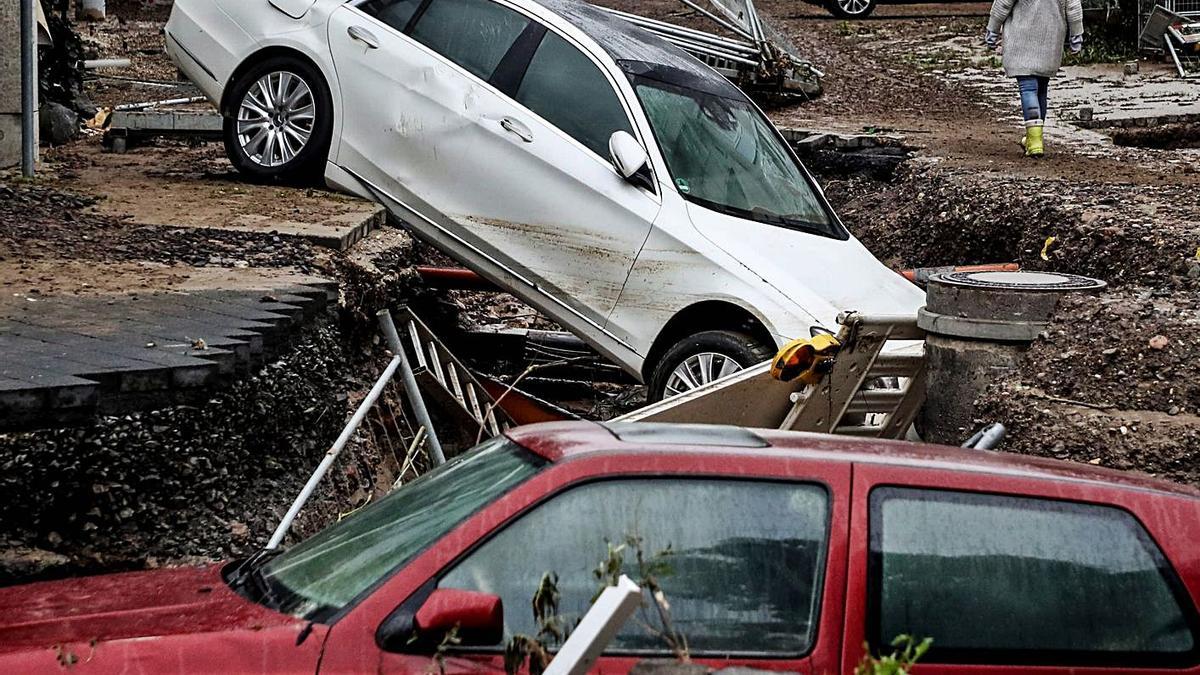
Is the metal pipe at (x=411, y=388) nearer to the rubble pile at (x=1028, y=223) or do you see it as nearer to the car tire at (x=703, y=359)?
the car tire at (x=703, y=359)

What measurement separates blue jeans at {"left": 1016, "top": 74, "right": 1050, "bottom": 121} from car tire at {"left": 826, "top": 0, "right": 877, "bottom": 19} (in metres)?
11.9

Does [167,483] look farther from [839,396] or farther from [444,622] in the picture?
[444,622]

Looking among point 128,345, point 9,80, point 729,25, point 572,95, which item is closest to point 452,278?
point 572,95

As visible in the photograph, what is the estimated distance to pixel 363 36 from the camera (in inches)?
367

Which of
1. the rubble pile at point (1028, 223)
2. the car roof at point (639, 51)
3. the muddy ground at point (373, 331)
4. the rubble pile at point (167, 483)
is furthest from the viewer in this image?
the rubble pile at point (1028, 223)

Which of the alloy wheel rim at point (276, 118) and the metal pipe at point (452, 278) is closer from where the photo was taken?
the alloy wheel rim at point (276, 118)

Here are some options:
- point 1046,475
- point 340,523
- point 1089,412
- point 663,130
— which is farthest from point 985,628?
point 663,130

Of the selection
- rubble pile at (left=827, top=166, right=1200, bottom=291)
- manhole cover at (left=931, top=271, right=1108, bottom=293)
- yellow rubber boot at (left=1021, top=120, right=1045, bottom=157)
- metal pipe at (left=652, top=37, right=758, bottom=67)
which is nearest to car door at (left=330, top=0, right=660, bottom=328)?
manhole cover at (left=931, top=271, right=1108, bottom=293)

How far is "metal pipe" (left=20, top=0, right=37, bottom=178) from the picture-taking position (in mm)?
9734

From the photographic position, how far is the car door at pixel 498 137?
27.5ft

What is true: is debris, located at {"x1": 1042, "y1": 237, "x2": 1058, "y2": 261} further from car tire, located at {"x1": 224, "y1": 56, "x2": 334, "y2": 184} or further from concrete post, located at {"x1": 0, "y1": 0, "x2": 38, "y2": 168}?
concrete post, located at {"x1": 0, "y1": 0, "x2": 38, "y2": 168}

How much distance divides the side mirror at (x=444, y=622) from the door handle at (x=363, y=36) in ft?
21.4

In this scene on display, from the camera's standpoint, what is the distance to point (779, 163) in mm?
8938

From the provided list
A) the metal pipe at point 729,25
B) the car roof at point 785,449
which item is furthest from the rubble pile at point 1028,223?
the car roof at point 785,449
